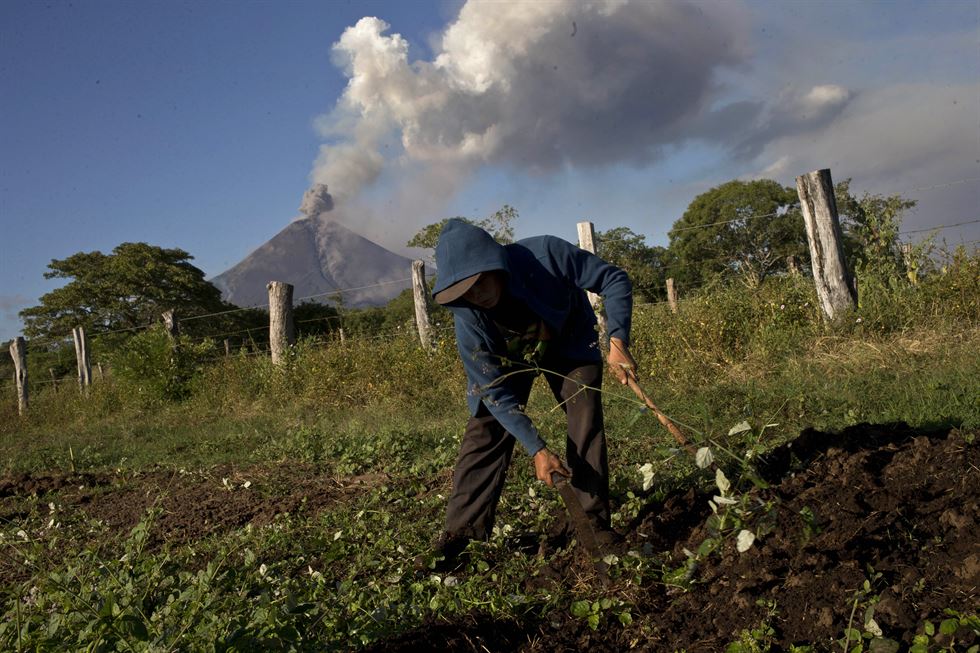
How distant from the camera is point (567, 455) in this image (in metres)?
3.59

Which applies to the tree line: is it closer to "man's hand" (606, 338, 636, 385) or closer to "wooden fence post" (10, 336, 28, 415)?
"wooden fence post" (10, 336, 28, 415)

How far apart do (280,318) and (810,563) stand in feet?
35.4

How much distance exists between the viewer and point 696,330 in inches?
338

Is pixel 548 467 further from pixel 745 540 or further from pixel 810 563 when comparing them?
pixel 810 563

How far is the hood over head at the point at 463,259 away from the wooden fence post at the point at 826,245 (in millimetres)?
6583

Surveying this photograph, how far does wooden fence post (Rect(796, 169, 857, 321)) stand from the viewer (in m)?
8.64

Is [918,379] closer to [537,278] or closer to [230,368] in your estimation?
[537,278]

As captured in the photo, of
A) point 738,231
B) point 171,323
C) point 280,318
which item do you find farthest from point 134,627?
point 738,231

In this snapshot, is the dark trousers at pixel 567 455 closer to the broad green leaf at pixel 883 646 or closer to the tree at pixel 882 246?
the broad green leaf at pixel 883 646

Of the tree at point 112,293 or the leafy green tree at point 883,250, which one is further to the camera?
the tree at point 112,293

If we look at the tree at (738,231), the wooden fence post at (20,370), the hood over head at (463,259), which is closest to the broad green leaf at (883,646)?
the hood over head at (463,259)

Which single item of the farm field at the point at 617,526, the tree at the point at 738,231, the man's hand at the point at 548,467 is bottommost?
the farm field at the point at 617,526

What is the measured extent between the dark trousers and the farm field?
161 millimetres

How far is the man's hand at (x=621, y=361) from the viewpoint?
339 centimetres
